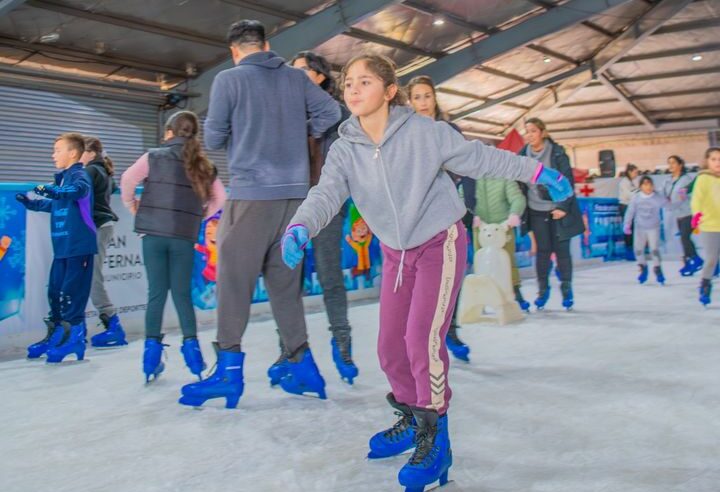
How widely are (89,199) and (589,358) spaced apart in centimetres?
296

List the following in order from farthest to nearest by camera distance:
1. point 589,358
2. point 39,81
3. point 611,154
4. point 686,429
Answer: point 611,154 → point 39,81 → point 589,358 → point 686,429

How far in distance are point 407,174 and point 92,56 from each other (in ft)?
33.3

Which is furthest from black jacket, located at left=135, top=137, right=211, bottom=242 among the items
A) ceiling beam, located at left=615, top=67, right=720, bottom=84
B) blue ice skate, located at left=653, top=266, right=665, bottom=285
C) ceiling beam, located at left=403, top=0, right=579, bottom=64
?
ceiling beam, located at left=615, top=67, right=720, bottom=84

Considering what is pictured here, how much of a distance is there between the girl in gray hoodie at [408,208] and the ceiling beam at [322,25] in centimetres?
911

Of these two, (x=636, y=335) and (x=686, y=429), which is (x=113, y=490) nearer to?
(x=686, y=429)

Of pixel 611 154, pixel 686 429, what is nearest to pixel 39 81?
pixel 686 429

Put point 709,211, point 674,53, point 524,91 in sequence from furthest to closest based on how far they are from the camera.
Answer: point 524,91
point 674,53
point 709,211

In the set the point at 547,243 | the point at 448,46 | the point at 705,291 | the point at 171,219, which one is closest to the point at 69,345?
the point at 171,219

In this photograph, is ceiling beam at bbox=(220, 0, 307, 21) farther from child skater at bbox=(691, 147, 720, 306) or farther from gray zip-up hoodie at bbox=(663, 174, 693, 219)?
child skater at bbox=(691, 147, 720, 306)

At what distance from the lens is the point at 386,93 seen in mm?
1738

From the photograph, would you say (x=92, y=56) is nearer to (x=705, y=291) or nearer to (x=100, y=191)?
(x=100, y=191)

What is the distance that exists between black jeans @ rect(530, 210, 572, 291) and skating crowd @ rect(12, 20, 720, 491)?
1.27m

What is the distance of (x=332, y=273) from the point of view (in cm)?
270

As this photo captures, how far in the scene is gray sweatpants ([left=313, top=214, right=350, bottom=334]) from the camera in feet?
8.79
